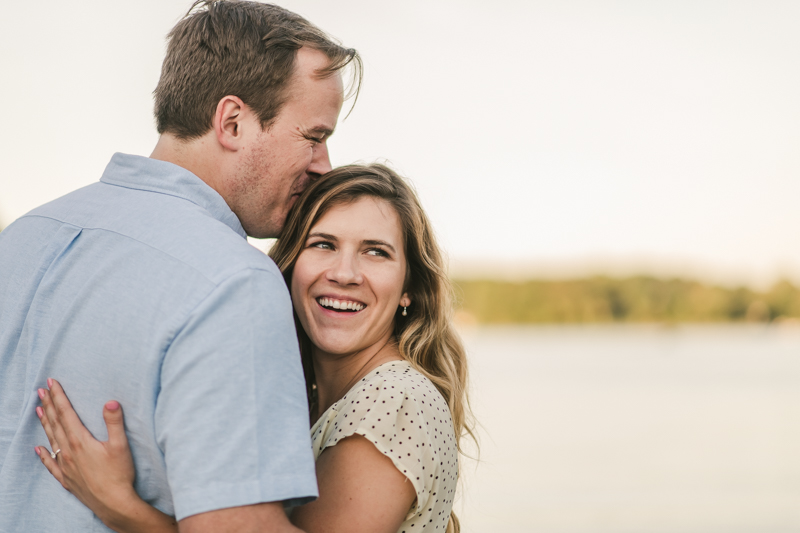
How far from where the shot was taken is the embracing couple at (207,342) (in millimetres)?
1237

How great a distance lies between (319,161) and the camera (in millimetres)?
2232

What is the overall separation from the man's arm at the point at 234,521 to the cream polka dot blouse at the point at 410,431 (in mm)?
525

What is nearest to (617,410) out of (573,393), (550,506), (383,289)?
(573,393)

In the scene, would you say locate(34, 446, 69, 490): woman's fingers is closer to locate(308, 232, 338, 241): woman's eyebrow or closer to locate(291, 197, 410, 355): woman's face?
locate(291, 197, 410, 355): woman's face

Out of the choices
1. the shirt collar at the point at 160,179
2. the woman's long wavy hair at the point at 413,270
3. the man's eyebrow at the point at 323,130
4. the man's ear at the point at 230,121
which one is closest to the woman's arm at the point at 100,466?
the shirt collar at the point at 160,179

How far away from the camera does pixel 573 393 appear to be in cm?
1833

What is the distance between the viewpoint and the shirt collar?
1.54 m

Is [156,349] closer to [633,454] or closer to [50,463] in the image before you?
[50,463]

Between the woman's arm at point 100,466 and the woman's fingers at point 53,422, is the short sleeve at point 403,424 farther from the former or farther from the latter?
the woman's fingers at point 53,422

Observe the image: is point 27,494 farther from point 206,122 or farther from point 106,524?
point 206,122

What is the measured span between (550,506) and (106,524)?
7229 mm

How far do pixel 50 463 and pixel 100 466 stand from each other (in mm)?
158

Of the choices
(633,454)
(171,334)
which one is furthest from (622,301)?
(171,334)

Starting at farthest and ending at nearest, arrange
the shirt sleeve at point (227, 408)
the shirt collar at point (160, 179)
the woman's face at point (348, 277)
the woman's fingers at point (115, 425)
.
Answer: the woman's face at point (348, 277) < the shirt collar at point (160, 179) < the woman's fingers at point (115, 425) < the shirt sleeve at point (227, 408)
